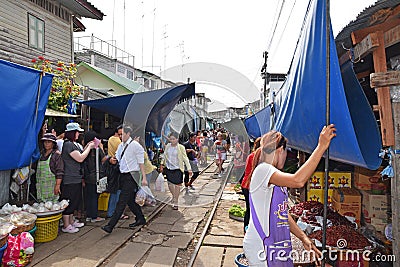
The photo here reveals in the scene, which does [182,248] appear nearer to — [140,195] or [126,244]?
[126,244]

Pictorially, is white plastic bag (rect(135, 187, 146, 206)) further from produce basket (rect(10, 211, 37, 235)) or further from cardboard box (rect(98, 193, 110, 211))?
produce basket (rect(10, 211, 37, 235))

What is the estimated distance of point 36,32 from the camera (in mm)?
11008

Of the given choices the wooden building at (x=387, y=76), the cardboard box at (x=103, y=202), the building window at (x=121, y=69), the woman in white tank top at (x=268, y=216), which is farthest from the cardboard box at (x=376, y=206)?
the building window at (x=121, y=69)

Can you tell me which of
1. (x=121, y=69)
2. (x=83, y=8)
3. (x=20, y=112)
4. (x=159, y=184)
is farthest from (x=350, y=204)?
(x=121, y=69)

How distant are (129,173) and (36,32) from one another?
804cm

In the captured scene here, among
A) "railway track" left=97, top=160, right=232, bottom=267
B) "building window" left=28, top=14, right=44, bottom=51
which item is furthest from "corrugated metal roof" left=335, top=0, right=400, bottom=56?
"building window" left=28, top=14, right=44, bottom=51

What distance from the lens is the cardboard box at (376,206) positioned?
14.0 ft

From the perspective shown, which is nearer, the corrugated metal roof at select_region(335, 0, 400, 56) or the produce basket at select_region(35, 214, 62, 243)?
the corrugated metal roof at select_region(335, 0, 400, 56)

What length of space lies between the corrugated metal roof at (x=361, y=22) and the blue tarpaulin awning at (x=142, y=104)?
428 cm

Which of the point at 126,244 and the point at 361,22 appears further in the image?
the point at 126,244

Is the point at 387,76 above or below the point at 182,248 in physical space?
above

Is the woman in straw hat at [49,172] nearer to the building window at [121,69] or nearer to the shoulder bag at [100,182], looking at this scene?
the shoulder bag at [100,182]

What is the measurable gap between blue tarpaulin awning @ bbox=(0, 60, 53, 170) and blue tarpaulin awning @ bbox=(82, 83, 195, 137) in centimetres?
234

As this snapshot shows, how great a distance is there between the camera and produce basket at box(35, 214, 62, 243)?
5.12 metres
